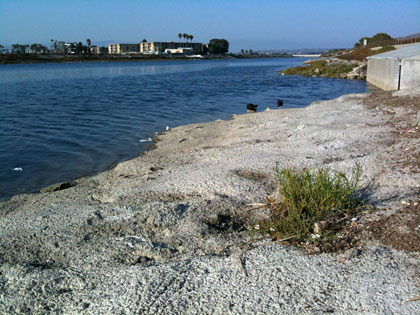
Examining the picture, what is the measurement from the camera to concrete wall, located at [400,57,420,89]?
53.0 ft

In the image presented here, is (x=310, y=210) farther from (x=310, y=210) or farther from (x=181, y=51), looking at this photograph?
(x=181, y=51)

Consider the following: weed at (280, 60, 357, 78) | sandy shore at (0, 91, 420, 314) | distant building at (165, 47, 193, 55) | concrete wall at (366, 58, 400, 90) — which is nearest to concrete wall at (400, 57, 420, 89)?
concrete wall at (366, 58, 400, 90)

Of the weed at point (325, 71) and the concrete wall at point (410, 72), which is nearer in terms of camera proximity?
the concrete wall at point (410, 72)

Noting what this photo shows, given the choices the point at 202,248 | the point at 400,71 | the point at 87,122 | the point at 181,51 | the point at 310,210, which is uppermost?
the point at 181,51

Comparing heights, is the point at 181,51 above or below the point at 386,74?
above

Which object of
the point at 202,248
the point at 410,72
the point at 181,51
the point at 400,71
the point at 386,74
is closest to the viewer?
the point at 202,248

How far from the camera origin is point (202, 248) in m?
4.53

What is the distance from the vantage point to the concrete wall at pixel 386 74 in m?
18.2

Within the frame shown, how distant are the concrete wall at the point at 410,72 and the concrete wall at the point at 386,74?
0.59 metres

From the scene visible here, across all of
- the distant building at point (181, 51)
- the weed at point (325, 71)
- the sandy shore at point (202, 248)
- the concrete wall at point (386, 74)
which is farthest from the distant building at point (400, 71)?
the distant building at point (181, 51)

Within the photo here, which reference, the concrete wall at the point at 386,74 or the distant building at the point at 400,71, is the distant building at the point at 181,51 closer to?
the concrete wall at the point at 386,74

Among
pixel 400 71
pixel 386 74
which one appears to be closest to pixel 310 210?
pixel 400 71

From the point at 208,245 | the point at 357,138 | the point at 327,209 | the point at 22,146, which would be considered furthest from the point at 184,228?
the point at 22,146

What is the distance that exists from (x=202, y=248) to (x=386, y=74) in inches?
757
